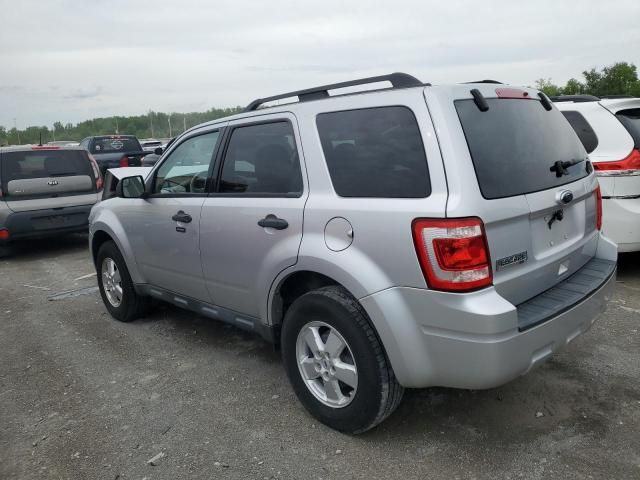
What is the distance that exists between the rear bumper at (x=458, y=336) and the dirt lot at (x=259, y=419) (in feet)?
1.65

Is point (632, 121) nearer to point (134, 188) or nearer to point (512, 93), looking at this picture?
point (512, 93)

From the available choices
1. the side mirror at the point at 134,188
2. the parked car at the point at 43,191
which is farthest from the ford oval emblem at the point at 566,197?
the parked car at the point at 43,191

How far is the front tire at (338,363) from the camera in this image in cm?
264

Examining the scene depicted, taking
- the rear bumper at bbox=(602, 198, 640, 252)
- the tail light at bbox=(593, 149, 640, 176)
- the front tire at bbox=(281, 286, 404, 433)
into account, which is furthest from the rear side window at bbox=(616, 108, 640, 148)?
the front tire at bbox=(281, 286, 404, 433)

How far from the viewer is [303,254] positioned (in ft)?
9.41

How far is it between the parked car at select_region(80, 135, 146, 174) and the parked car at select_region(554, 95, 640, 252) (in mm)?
13423

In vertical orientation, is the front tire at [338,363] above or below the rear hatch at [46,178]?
below

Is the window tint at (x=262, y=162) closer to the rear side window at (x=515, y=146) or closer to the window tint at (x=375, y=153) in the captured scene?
the window tint at (x=375, y=153)

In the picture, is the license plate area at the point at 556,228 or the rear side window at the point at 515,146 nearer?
the rear side window at the point at 515,146

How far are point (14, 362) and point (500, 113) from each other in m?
3.93

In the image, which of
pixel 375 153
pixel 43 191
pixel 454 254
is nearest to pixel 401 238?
pixel 454 254

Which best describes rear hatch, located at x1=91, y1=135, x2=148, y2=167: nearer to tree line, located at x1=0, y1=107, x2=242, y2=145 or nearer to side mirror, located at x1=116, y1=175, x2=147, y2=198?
side mirror, located at x1=116, y1=175, x2=147, y2=198

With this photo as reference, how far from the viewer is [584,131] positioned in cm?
516

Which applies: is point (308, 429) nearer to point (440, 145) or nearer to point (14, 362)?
point (440, 145)
